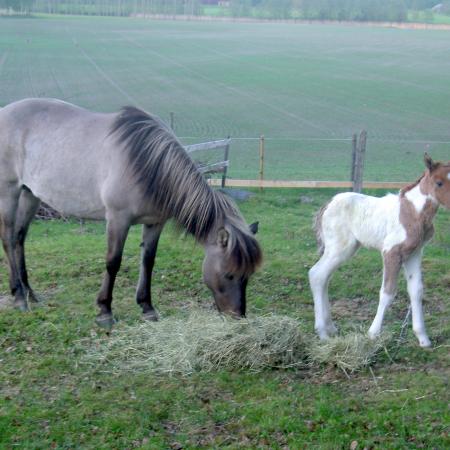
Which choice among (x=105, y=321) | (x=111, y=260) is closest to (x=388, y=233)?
(x=111, y=260)

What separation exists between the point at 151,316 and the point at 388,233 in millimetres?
2414

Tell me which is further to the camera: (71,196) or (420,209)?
(71,196)

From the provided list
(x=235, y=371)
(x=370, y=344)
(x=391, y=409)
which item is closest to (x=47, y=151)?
(x=235, y=371)

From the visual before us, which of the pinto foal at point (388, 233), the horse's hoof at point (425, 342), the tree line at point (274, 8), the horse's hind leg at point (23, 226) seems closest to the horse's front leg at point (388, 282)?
the pinto foal at point (388, 233)

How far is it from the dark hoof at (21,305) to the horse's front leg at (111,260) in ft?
2.94

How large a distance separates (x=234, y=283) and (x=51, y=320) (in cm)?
191

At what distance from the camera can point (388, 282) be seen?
18.8 feet

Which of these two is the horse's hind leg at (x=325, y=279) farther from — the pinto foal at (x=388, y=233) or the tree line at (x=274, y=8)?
the tree line at (x=274, y=8)

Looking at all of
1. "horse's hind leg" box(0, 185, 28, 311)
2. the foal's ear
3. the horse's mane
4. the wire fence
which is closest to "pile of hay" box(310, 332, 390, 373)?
the horse's mane

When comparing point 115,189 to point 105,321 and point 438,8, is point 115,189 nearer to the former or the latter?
point 105,321

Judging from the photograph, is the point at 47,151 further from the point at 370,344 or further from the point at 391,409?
the point at 391,409

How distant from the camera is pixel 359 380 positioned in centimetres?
520

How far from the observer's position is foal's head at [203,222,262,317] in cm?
582

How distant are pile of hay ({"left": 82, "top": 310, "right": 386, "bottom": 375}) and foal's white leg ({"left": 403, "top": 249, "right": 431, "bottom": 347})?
1.18ft
